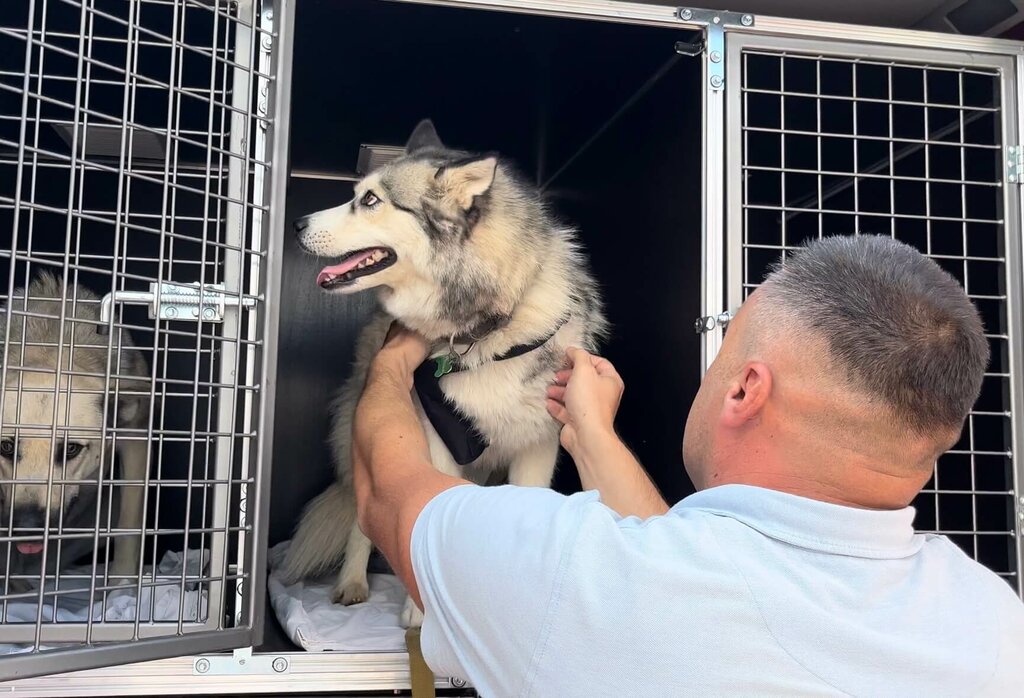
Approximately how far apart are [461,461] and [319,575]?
0.76 meters

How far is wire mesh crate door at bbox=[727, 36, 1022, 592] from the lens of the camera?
1.85m

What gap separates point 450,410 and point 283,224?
2.02 feet

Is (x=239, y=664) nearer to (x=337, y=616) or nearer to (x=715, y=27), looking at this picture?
(x=337, y=616)

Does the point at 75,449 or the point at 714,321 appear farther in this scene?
the point at 75,449

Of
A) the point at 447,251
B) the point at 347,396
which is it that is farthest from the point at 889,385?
the point at 347,396

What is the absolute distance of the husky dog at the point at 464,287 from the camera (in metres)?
1.88

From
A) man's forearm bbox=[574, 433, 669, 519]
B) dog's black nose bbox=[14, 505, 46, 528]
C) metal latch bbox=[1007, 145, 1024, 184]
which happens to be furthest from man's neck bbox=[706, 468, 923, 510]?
dog's black nose bbox=[14, 505, 46, 528]

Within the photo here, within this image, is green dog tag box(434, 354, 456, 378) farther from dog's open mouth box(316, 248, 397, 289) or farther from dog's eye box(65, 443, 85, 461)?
dog's eye box(65, 443, 85, 461)

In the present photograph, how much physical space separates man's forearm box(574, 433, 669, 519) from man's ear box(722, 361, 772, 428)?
1.82 ft

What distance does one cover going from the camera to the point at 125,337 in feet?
7.23

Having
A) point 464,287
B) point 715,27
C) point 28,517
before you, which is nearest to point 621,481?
point 464,287

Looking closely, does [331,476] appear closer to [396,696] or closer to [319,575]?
[319,575]

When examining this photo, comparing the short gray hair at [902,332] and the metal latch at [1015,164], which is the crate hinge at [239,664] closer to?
the short gray hair at [902,332]

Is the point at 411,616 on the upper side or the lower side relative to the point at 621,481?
lower
